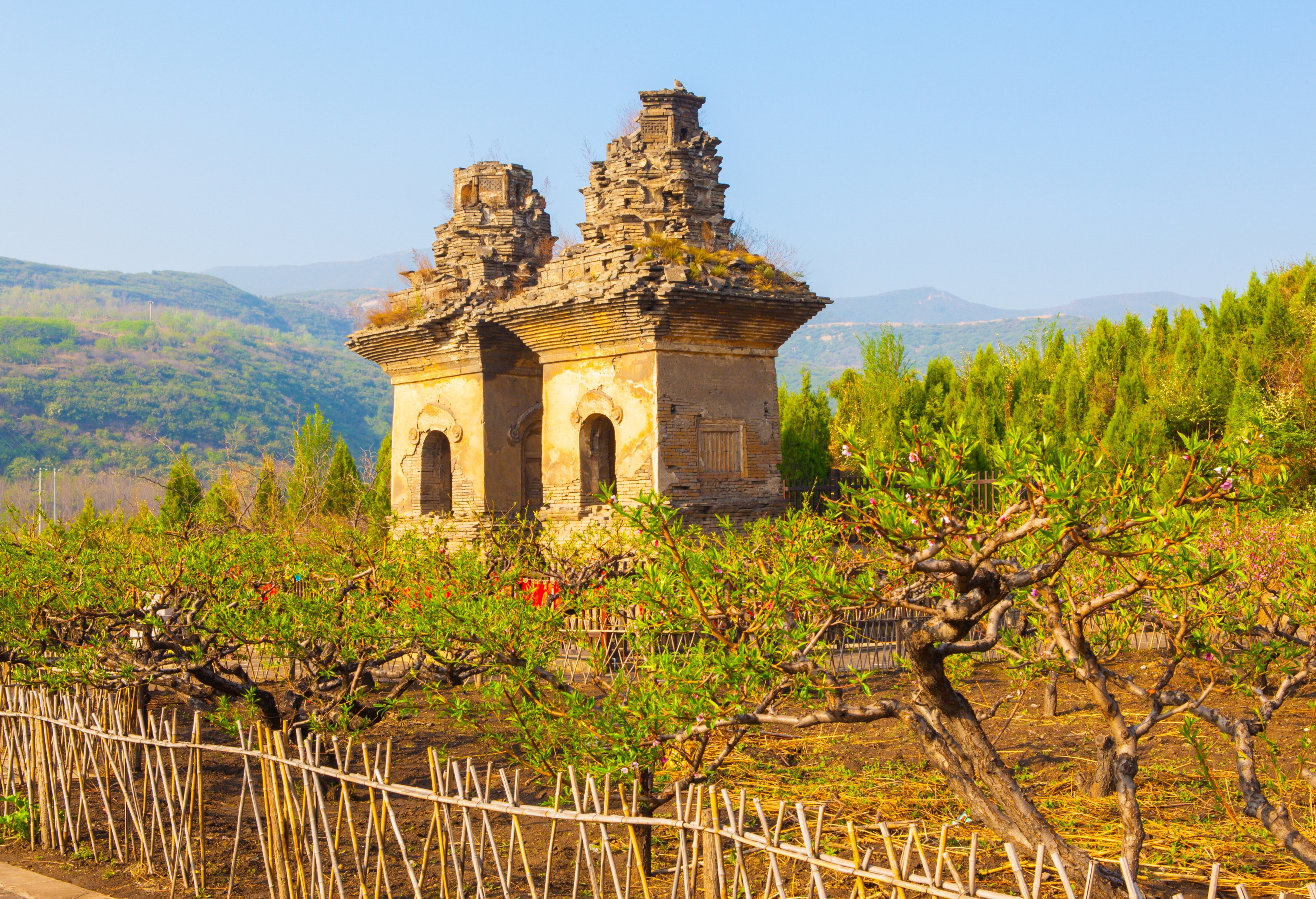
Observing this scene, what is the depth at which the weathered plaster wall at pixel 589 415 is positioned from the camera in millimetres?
17172

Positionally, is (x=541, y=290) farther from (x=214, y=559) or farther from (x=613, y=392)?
(x=214, y=559)

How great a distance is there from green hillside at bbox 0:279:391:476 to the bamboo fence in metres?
55.9

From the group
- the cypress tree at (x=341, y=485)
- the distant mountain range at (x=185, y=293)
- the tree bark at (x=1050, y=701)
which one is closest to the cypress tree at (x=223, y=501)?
the cypress tree at (x=341, y=485)

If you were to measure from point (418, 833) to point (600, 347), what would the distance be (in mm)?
10387

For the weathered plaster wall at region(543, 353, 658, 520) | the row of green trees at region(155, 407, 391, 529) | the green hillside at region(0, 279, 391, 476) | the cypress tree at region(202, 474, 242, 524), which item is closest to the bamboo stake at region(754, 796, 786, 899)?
the weathered plaster wall at region(543, 353, 658, 520)

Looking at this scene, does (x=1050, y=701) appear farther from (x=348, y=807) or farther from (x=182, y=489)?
(x=182, y=489)

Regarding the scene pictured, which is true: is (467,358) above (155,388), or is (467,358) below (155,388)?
below

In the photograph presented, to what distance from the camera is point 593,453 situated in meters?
18.5

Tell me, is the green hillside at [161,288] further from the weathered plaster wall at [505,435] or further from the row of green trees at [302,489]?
the weathered plaster wall at [505,435]

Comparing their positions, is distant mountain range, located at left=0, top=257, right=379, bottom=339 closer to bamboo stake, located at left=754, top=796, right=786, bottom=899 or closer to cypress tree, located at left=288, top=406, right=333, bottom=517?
cypress tree, located at left=288, top=406, right=333, bottom=517

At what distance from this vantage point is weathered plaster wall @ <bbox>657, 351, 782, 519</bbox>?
17.1m

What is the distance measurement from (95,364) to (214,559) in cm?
9860

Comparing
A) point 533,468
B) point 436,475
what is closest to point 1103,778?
point 533,468

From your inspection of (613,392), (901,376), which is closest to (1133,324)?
(901,376)
